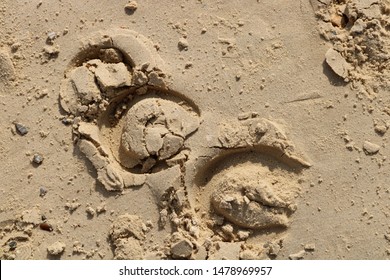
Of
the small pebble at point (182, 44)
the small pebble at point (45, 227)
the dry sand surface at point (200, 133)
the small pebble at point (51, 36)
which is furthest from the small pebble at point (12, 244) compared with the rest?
the small pebble at point (182, 44)

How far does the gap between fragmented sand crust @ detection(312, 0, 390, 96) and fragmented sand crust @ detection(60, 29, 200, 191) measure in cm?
77

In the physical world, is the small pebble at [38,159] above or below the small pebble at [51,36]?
below

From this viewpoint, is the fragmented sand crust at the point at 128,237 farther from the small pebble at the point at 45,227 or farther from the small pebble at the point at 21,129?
the small pebble at the point at 21,129

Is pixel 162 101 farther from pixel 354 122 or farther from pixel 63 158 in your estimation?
pixel 354 122

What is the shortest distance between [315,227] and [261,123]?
569 mm

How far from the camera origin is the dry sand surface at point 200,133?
2.64 meters

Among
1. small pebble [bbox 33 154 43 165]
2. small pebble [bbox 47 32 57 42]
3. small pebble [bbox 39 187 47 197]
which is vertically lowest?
small pebble [bbox 39 187 47 197]

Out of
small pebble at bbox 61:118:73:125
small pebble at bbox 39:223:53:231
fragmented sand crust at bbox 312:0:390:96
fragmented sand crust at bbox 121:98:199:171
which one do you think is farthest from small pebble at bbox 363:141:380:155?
small pebble at bbox 39:223:53:231

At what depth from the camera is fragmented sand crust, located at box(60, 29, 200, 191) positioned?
8.77ft

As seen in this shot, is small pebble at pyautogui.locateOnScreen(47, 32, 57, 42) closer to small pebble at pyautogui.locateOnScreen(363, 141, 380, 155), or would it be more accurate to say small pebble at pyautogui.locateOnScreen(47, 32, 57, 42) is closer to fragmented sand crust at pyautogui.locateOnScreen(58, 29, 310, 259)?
fragmented sand crust at pyautogui.locateOnScreen(58, 29, 310, 259)

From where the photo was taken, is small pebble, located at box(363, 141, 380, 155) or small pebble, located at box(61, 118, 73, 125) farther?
small pebble, located at box(61, 118, 73, 125)

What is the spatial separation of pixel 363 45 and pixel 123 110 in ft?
4.11

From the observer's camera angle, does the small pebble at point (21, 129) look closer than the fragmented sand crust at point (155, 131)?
No

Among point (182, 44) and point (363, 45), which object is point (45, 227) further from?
point (363, 45)
